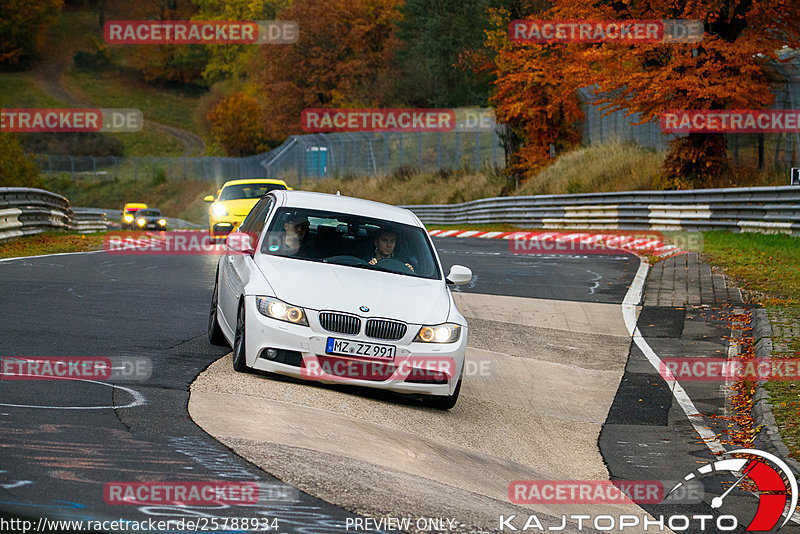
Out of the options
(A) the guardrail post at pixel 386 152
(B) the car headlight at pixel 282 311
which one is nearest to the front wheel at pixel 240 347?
(B) the car headlight at pixel 282 311

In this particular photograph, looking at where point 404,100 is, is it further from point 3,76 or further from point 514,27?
point 3,76

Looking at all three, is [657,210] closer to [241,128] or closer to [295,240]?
[295,240]

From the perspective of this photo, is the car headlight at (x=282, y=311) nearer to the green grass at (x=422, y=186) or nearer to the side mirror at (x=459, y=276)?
the side mirror at (x=459, y=276)

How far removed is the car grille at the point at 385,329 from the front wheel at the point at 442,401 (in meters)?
0.71

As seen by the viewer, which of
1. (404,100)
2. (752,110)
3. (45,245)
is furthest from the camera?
(404,100)

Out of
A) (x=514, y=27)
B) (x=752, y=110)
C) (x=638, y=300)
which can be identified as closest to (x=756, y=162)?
(x=752, y=110)

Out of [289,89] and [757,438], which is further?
[289,89]

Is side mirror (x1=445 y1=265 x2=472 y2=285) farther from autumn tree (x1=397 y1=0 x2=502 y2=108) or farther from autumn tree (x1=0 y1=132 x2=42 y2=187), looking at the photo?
autumn tree (x1=397 y1=0 x2=502 y2=108)

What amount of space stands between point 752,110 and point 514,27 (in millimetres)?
15133

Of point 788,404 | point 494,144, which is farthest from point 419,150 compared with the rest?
point 788,404

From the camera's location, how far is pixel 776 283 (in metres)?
16.4

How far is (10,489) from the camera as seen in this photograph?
5.04m

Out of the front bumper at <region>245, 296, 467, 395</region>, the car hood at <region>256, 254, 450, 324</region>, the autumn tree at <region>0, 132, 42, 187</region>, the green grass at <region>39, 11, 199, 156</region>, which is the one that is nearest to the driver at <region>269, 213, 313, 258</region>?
the car hood at <region>256, 254, 450, 324</region>

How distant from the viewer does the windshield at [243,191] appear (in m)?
25.0
